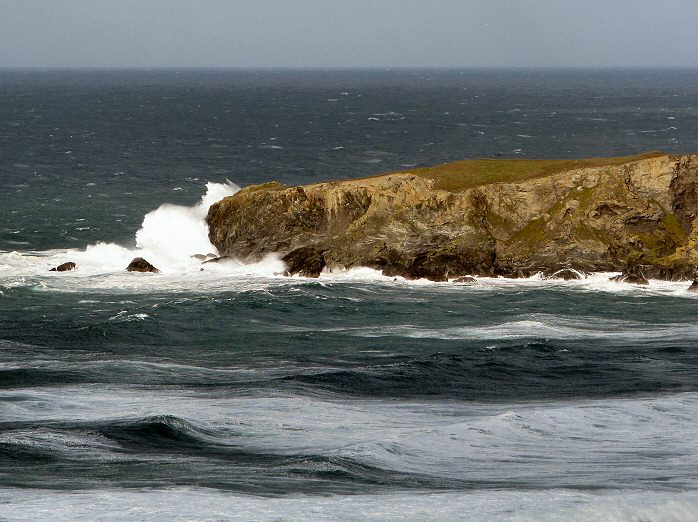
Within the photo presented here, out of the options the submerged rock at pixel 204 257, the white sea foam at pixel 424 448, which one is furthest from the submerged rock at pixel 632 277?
the submerged rock at pixel 204 257

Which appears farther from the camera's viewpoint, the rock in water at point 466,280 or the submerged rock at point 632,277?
the rock in water at point 466,280

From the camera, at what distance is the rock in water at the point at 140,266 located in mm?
59219

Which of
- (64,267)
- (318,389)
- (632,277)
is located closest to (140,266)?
(64,267)

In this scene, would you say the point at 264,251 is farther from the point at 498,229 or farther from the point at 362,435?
the point at 362,435

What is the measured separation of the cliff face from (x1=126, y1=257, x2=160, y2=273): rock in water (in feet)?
15.9

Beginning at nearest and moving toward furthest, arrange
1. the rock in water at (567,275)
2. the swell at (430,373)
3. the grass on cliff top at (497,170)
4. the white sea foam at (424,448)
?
1. the white sea foam at (424,448)
2. the swell at (430,373)
3. the rock in water at (567,275)
4. the grass on cliff top at (497,170)

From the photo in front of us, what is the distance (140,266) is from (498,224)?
730 inches

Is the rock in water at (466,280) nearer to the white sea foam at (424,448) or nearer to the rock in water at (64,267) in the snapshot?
the rock in water at (64,267)

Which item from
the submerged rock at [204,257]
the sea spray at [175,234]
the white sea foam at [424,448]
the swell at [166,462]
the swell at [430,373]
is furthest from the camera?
the sea spray at [175,234]

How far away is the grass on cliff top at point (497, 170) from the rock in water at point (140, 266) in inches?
568

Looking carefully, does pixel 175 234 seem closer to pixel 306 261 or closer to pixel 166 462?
pixel 306 261

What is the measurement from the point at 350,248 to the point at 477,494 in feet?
107

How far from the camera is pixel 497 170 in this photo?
201ft

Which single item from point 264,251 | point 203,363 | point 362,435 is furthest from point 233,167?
point 362,435
